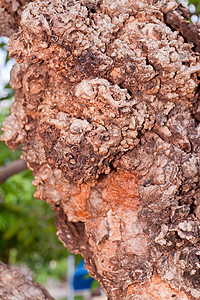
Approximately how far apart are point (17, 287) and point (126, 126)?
2.29 feet

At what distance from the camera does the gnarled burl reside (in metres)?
0.81

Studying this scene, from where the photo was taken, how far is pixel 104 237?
0.87 metres

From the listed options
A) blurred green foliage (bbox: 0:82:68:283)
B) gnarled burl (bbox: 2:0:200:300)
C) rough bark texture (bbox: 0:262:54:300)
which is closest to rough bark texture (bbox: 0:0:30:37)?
gnarled burl (bbox: 2:0:200:300)

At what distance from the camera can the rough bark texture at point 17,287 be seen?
110cm

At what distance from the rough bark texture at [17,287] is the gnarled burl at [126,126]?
337mm

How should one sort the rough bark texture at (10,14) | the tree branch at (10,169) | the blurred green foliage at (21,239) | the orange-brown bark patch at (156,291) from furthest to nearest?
the blurred green foliage at (21,239) → the tree branch at (10,169) → the rough bark texture at (10,14) → the orange-brown bark patch at (156,291)

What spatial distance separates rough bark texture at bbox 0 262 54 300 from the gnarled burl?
337 millimetres

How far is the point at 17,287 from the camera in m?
1.14

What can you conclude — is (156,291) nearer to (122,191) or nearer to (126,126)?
(122,191)

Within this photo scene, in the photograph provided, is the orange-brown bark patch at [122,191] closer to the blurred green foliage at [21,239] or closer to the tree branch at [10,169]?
the tree branch at [10,169]

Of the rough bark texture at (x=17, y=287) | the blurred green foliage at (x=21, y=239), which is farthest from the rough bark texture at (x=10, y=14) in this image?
the blurred green foliage at (x=21, y=239)

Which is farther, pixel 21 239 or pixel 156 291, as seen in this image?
pixel 21 239

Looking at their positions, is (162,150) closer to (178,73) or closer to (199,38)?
(178,73)

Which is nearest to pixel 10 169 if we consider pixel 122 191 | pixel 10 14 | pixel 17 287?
pixel 17 287
